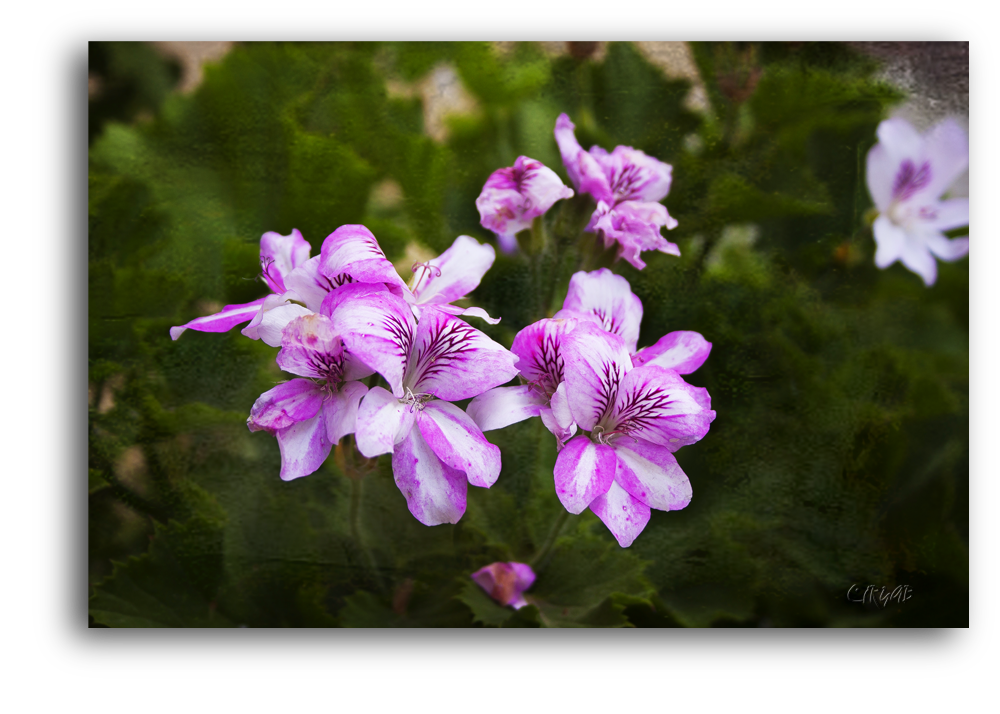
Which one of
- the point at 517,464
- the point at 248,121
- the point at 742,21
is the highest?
the point at 742,21

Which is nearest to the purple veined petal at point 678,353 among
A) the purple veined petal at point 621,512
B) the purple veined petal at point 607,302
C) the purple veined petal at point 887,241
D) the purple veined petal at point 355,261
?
the purple veined petal at point 607,302

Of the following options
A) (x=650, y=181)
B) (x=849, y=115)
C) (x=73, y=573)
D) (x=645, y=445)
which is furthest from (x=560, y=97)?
(x=73, y=573)

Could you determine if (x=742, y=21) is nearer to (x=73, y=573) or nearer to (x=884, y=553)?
(x=884, y=553)

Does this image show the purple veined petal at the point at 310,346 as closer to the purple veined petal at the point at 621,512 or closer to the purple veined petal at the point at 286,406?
the purple veined petal at the point at 286,406

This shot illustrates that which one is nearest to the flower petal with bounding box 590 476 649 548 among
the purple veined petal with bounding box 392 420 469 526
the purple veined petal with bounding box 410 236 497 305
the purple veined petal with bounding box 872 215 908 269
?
the purple veined petal with bounding box 392 420 469 526

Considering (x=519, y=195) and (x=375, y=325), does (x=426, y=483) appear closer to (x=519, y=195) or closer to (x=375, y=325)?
(x=375, y=325)
